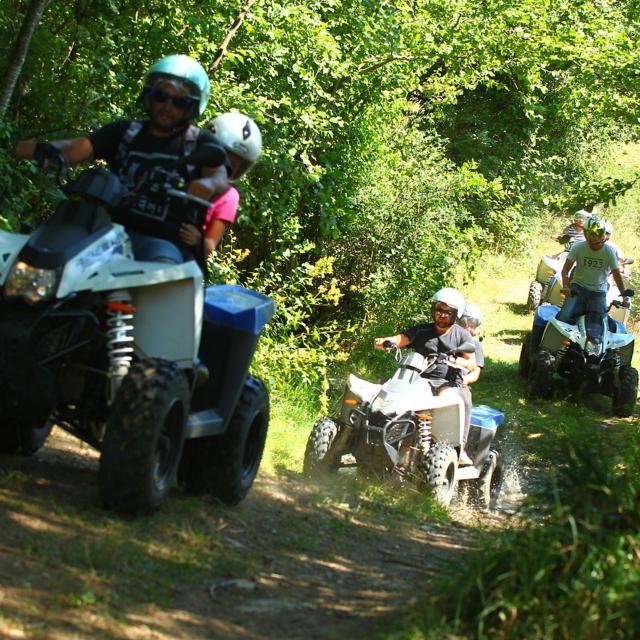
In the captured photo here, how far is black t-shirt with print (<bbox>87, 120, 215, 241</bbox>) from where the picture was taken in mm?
5570

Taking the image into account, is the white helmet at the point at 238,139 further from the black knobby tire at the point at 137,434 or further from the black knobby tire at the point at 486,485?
the black knobby tire at the point at 486,485

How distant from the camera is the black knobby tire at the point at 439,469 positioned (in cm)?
902

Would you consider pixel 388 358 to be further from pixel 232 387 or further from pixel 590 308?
pixel 232 387

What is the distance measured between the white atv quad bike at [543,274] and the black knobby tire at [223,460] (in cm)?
1341

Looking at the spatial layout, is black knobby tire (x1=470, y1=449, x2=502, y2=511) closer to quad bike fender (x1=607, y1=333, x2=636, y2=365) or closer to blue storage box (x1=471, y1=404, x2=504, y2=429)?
blue storage box (x1=471, y1=404, x2=504, y2=429)

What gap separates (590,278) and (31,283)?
986 cm

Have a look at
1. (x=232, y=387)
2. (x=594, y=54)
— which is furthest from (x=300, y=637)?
(x=594, y=54)

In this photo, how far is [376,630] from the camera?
13.8 ft

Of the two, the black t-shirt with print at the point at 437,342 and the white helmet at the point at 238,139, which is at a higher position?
the white helmet at the point at 238,139

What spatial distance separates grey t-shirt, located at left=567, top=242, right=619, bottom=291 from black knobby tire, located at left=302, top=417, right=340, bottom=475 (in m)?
5.64

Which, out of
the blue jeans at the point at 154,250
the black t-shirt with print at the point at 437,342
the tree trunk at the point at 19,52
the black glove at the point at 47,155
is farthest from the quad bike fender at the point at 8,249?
the black t-shirt with print at the point at 437,342

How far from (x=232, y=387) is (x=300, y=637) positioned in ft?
6.68

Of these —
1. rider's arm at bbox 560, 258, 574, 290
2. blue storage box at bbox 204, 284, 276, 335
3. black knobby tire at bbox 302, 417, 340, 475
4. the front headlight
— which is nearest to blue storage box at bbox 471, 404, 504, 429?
black knobby tire at bbox 302, 417, 340, 475

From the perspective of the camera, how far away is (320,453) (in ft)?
30.0
